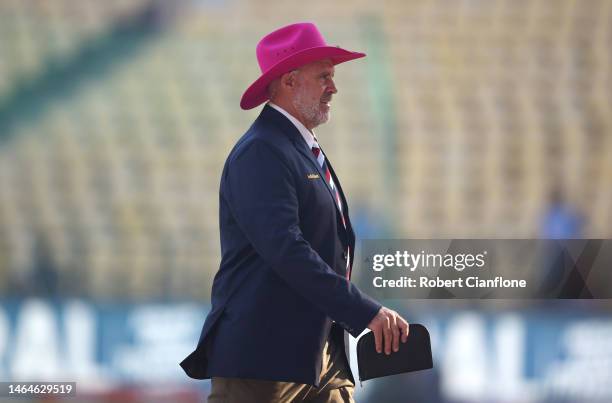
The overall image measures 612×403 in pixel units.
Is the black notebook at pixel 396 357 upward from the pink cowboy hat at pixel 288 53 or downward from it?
downward

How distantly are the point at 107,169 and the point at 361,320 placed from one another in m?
2.87

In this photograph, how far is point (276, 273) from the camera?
9.40ft

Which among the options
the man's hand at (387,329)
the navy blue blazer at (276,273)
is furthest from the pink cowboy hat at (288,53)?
the man's hand at (387,329)

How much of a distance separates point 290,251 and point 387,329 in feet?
0.96

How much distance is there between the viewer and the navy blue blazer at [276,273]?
276cm

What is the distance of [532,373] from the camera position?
5.43 meters

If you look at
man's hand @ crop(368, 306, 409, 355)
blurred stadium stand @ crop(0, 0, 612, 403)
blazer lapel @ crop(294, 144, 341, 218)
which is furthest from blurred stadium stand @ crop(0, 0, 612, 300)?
man's hand @ crop(368, 306, 409, 355)

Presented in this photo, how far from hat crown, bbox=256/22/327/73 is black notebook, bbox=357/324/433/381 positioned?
2.47 feet

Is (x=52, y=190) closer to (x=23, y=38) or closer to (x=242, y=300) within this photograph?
(x=23, y=38)

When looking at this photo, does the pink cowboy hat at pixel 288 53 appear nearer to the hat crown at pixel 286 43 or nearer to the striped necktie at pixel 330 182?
the hat crown at pixel 286 43

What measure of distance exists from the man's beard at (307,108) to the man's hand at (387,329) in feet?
1.84

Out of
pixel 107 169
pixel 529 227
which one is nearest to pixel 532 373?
pixel 529 227

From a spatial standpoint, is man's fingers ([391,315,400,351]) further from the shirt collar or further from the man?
the shirt collar

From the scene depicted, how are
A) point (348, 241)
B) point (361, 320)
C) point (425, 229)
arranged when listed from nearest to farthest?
point (361, 320) → point (348, 241) → point (425, 229)
